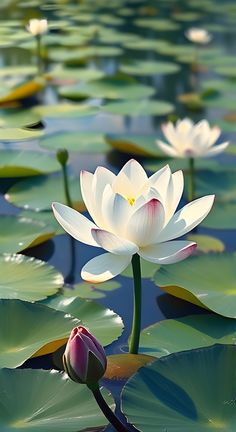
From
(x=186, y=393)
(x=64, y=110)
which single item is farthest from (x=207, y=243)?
(x=64, y=110)

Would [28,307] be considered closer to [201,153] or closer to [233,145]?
[201,153]

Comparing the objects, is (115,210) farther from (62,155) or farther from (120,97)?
(120,97)

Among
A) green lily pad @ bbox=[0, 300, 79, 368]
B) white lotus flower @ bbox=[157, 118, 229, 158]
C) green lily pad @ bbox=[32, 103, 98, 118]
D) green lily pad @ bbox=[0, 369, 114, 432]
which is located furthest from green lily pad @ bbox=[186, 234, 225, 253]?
green lily pad @ bbox=[32, 103, 98, 118]

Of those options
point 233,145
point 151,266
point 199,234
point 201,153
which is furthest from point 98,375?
point 233,145

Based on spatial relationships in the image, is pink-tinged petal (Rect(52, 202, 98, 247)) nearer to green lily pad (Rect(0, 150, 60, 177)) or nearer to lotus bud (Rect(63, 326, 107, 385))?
lotus bud (Rect(63, 326, 107, 385))

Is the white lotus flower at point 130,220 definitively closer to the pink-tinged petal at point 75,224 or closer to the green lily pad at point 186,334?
the pink-tinged petal at point 75,224
